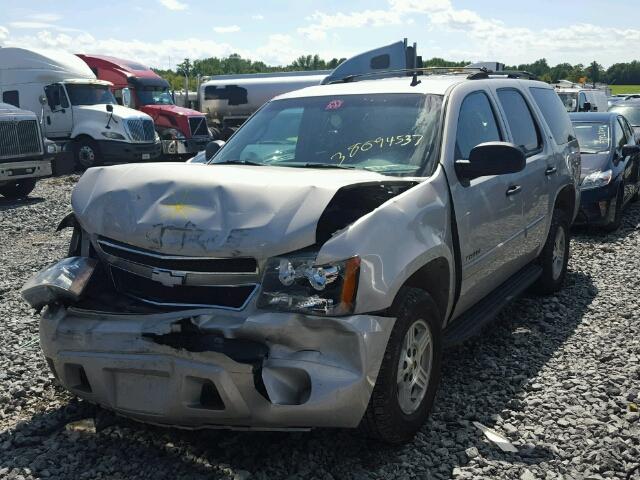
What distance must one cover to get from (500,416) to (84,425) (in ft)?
7.58

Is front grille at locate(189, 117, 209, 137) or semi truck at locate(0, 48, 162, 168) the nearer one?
semi truck at locate(0, 48, 162, 168)

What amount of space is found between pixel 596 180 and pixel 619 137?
1.67 meters

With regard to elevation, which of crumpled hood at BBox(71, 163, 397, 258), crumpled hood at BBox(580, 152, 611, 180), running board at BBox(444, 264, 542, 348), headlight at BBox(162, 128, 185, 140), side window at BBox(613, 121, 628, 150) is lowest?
headlight at BBox(162, 128, 185, 140)

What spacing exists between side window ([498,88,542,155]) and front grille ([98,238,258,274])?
113 inches

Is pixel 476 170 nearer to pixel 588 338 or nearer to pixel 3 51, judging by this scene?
pixel 588 338

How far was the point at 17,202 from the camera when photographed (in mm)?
13891

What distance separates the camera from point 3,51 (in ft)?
61.8

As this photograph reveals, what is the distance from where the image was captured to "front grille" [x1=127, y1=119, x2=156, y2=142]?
19.2 metres

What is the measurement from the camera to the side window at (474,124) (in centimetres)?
434

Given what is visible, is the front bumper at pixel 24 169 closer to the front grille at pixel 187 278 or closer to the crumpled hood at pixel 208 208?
the crumpled hood at pixel 208 208

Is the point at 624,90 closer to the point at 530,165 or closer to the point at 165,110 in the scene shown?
the point at 165,110

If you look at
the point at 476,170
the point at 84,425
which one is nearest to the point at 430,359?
the point at 476,170

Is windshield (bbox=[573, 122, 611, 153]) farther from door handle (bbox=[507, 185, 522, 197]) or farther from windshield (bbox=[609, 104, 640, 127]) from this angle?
windshield (bbox=[609, 104, 640, 127])

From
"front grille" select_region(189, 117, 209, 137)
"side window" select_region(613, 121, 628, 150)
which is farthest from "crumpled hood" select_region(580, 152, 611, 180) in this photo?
"front grille" select_region(189, 117, 209, 137)
